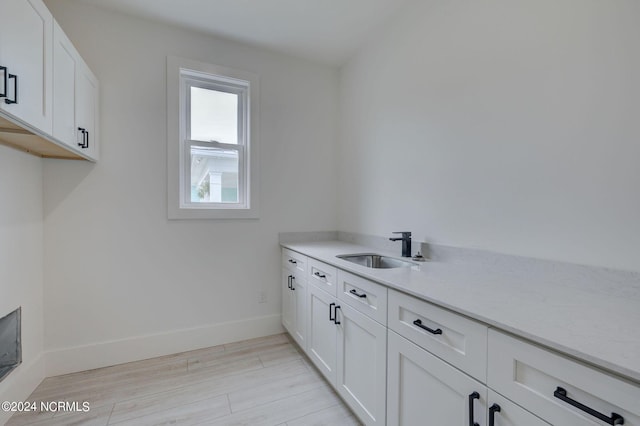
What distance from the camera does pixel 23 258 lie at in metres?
1.85

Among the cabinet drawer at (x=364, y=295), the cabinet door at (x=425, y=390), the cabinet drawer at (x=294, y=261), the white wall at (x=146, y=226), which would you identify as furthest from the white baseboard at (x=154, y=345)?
the cabinet door at (x=425, y=390)

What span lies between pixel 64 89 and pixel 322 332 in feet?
6.88

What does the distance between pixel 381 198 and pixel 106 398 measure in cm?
238

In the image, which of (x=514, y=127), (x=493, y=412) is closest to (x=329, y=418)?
(x=493, y=412)

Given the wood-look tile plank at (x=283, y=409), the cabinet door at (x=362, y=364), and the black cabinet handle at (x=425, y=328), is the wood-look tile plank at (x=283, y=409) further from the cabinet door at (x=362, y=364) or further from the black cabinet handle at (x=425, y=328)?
the black cabinet handle at (x=425, y=328)

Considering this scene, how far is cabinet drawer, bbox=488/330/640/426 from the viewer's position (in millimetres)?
632

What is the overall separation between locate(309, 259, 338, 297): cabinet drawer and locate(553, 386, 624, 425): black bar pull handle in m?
1.18

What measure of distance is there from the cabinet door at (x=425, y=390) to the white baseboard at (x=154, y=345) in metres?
1.69

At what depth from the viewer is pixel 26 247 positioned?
1881 mm

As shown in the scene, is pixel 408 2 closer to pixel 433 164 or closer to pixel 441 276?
pixel 433 164

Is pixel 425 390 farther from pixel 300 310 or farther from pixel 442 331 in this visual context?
pixel 300 310

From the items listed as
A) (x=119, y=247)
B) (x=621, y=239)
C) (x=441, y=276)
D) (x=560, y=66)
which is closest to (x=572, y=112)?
(x=560, y=66)

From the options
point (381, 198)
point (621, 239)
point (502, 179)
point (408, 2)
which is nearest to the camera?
point (621, 239)

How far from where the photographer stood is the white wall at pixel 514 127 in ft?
3.75
